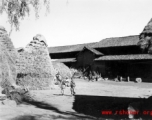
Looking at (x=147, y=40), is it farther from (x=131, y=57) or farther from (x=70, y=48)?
(x=70, y=48)

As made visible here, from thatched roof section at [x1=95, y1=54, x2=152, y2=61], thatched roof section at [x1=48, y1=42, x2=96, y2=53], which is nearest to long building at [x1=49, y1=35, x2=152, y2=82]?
thatched roof section at [x1=95, y1=54, x2=152, y2=61]

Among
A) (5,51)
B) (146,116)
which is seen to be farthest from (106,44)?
(146,116)

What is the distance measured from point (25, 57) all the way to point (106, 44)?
19356mm

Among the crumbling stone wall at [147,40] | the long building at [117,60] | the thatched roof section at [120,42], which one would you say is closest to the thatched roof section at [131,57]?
the long building at [117,60]

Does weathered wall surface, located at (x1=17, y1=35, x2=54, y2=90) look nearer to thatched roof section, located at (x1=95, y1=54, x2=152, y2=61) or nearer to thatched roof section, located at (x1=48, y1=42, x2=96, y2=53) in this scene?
thatched roof section, located at (x1=95, y1=54, x2=152, y2=61)

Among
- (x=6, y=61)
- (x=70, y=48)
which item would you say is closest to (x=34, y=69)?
(x=6, y=61)

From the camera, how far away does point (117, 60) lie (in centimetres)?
2708

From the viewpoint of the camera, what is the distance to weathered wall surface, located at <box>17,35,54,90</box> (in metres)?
13.8

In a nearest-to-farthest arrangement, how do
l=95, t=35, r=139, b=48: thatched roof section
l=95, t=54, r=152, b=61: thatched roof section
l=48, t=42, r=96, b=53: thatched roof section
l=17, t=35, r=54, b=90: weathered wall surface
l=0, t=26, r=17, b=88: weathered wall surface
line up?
l=0, t=26, r=17, b=88: weathered wall surface
l=17, t=35, r=54, b=90: weathered wall surface
l=95, t=54, r=152, b=61: thatched roof section
l=95, t=35, r=139, b=48: thatched roof section
l=48, t=42, r=96, b=53: thatched roof section

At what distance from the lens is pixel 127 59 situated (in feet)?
84.9

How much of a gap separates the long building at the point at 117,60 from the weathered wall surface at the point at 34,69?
14.5 metres

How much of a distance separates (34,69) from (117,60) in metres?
15.9

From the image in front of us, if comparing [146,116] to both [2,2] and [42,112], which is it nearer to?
[42,112]

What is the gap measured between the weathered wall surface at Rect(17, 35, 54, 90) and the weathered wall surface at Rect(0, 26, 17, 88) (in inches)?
19.8
